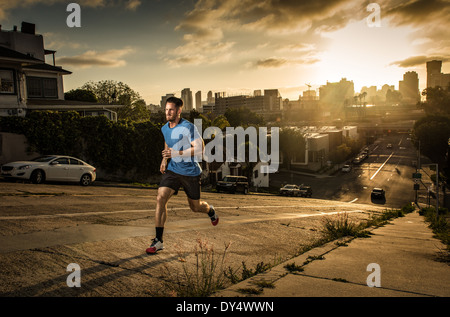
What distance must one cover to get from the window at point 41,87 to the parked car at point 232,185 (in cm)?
1868

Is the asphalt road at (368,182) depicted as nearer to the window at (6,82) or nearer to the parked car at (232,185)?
the parked car at (232,185)

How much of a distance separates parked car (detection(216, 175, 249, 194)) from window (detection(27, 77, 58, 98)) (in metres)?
18.7

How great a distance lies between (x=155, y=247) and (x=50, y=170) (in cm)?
1431

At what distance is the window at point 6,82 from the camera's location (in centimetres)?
2452

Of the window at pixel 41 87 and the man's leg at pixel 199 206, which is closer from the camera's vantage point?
the man's leg at pixel 199 206

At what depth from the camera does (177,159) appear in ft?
16.9

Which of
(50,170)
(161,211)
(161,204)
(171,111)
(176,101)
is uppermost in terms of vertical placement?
(176,101)

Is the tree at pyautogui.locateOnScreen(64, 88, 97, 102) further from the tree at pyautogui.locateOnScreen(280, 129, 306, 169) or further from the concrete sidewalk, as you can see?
the concrete sidewalk

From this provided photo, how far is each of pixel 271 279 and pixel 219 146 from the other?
3842 centimetres

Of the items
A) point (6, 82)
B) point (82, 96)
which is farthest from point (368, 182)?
point (6, 82)

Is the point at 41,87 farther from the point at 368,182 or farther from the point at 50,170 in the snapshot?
the point at 368,182

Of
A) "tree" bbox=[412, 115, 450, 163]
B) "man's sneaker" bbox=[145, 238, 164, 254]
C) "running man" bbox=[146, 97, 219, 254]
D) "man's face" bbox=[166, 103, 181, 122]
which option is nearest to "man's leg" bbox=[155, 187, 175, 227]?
"running man" bbox=[146, 97, 219, 254]

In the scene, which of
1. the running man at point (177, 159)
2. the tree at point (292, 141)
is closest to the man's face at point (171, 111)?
the running man at point (177, 159)
